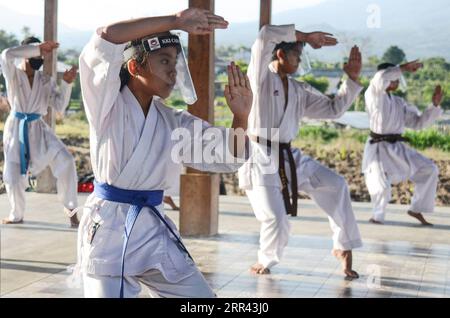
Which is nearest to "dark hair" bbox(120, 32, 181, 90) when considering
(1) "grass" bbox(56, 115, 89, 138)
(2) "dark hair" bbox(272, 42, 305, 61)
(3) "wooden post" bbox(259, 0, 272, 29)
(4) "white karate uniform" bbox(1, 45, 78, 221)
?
(2) "dark hair" bbox(272, 42, 305, 61)

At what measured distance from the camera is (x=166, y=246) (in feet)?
9.73

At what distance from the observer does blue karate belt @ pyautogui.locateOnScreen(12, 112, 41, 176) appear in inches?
281

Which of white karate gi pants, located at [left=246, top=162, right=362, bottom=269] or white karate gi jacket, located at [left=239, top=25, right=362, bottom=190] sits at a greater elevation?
white karate gi jacket, located at [left=239, top=25, right=362, bottom=190]

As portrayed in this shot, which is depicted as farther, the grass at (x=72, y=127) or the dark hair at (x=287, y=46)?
the grass at (x=72, y=127)

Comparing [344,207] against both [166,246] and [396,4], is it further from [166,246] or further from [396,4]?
[396,4]

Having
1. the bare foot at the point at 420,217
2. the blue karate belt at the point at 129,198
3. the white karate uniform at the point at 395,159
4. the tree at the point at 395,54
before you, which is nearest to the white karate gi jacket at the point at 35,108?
the white karate uniform at the point at 395,159

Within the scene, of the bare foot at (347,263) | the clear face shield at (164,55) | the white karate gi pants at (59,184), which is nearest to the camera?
the clear face shield at (164,55)

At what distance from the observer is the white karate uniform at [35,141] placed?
7.08m

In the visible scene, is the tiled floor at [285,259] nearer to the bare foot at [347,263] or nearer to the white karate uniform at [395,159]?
the bare foot at [347,263]

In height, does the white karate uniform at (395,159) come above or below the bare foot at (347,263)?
above

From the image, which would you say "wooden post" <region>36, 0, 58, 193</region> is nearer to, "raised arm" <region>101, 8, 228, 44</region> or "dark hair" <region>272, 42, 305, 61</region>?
"dark hair" <region>272, 42, 305, 61</region>

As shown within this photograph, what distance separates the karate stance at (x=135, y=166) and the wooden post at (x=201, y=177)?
3.71 metres

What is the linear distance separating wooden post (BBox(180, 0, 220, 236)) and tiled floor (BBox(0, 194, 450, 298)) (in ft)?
0.54

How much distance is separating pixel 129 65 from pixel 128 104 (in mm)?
148
